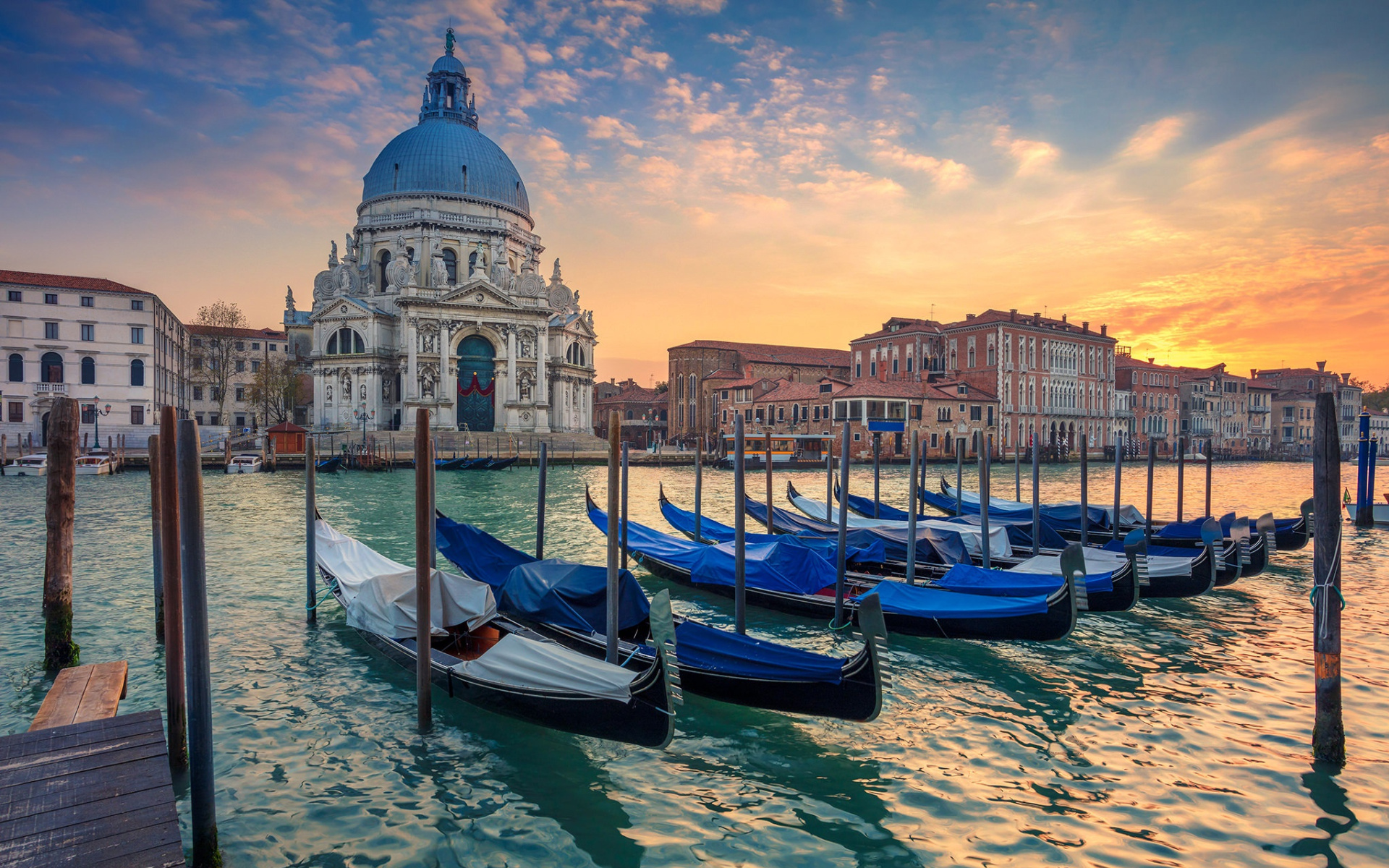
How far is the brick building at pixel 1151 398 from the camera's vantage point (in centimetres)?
5231

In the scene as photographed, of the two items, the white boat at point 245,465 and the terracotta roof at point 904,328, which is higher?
the terracotta roof at point 904,328

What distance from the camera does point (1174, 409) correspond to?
54938 millimetres

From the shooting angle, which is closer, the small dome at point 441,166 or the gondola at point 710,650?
the gondola at point 710,650

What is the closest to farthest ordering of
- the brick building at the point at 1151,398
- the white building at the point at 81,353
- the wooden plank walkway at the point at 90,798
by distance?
1. the wooden plank walkway at the point at 90,798
2. the white building at the point at 81,353
3. the brick building at the point at 1151,398

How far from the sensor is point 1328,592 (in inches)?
185

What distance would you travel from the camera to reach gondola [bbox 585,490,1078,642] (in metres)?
6.94

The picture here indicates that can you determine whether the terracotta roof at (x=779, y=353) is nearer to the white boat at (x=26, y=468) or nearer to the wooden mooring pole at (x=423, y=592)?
the white boat at (x=26, y=468)

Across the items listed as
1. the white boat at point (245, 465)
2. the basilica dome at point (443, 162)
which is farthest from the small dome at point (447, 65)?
the white boat at point (245, 465)

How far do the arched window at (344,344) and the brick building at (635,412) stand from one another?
59.0 feet

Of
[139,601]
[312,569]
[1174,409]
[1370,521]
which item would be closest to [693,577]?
[312,569]

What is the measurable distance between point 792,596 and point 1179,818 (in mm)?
4447

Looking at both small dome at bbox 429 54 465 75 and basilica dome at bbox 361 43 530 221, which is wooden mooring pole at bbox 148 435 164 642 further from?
small dome at bbox 429 54 465 75

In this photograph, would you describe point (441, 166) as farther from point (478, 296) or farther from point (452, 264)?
point (478, 296)

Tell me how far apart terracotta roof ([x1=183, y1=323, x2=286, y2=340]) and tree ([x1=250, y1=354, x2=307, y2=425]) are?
9.75ft
